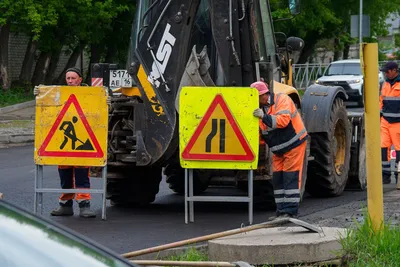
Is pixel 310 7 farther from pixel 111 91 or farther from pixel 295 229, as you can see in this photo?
pixel 295 229

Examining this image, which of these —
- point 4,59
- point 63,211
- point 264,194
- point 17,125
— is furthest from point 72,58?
point 264,194

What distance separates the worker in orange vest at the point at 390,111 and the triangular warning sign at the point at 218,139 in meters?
4.08

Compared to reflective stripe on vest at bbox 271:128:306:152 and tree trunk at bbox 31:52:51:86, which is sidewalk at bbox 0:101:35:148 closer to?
tree trunk at bbox 31:52:51:86

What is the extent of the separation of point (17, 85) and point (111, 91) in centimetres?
2326

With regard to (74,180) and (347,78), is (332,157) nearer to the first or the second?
(74,180)

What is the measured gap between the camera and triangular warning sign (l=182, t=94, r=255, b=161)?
984 centimetres

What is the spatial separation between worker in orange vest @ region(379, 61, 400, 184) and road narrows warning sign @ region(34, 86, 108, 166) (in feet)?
15.4

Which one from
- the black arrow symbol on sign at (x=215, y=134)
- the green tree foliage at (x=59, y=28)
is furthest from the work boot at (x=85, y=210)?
the green tree foliage at (x=59, y=28)

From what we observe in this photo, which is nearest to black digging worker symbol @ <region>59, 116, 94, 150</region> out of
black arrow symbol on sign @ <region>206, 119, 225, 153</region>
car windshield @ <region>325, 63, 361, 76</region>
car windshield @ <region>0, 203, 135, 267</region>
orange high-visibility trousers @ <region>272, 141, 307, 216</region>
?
black arrow symbol on sign @ <region>206, 119, 225, 153</region>

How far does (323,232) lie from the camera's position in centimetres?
778

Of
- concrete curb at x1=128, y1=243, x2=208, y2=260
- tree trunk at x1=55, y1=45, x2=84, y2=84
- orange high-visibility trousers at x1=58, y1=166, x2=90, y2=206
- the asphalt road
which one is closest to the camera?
concrete curb at x1=128, y1=243, x2=208, y2=260

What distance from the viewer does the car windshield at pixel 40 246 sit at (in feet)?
10.1

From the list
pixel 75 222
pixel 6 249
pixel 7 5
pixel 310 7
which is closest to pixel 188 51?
pixel 75 222

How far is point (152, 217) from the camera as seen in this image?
431 inches
